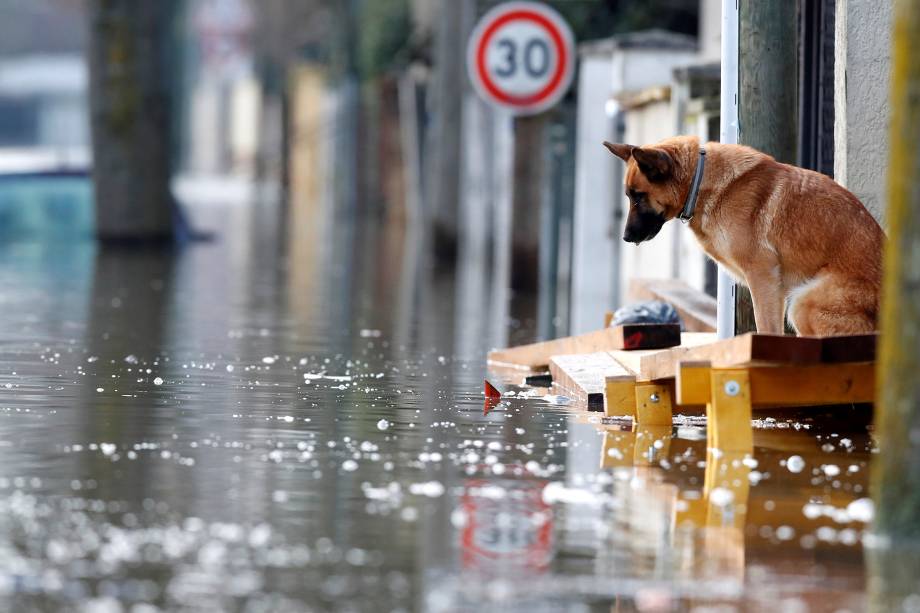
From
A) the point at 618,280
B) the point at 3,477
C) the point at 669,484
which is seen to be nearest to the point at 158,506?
the point at 3,477

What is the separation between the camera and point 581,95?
18.4 metres

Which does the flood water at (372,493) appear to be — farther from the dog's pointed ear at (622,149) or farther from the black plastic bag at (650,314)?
the dog's pointed ear at (622,149)

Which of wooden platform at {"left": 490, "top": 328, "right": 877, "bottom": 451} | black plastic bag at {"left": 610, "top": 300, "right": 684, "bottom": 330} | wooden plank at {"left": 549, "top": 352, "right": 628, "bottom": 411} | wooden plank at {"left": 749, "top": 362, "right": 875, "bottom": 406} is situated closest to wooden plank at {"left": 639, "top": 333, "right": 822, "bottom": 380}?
wooden platform at {"left": 490, "top": 328, "right": 877, "bottom": 451}

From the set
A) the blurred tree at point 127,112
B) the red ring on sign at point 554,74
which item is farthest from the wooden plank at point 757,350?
the blurred tree at point 127,112

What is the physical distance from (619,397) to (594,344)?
1.89 m

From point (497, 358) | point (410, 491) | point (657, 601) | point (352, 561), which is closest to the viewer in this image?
point (657, 601)

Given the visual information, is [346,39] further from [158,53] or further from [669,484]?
[669,484]

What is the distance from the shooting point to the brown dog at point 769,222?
923 cm

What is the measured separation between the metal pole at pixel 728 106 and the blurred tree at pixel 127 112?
1583cm

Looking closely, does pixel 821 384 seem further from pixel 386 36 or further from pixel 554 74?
pixel 386 36

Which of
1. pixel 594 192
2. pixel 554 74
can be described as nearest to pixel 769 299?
pixel 594 192

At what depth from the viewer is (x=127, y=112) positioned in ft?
83.7

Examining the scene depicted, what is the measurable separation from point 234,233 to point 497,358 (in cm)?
2090

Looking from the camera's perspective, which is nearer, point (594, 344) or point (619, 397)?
point (619, 397)
